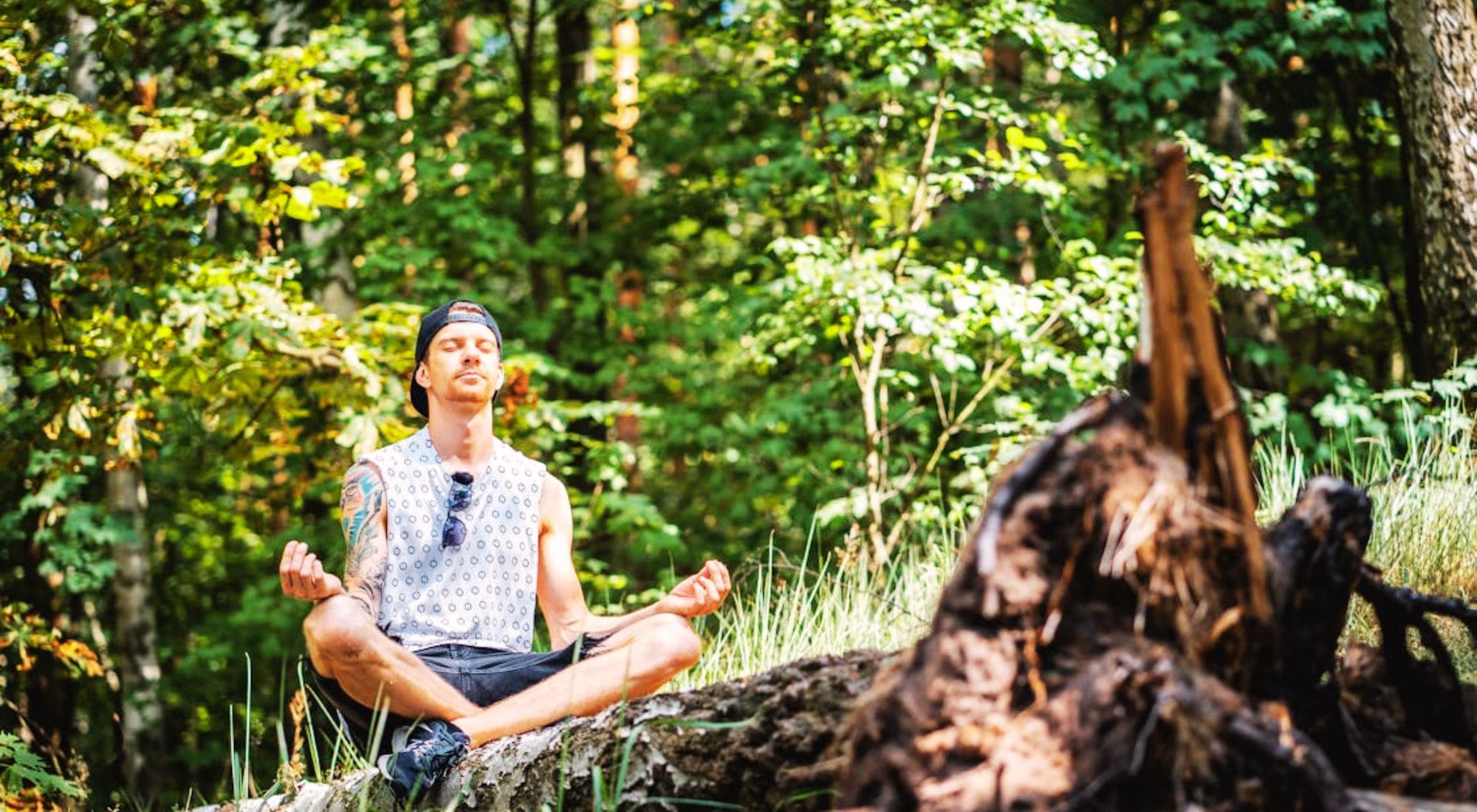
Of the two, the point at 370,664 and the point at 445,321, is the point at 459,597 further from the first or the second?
the point at 445,321

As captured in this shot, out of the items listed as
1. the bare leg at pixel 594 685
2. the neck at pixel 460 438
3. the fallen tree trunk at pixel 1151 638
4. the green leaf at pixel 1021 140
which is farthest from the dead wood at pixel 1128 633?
the green leaf at pixel 1021 140

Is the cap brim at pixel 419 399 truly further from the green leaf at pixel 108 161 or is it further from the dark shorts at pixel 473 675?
the green leaf at pixel 108 161

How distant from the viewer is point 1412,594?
77.6 inches

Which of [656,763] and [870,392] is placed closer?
[656,763]

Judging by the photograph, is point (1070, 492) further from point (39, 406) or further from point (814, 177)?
point (814, 177)

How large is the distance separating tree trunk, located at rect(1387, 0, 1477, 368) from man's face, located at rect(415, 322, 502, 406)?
13.1 feet

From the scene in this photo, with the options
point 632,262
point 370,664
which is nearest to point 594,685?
point 370,664

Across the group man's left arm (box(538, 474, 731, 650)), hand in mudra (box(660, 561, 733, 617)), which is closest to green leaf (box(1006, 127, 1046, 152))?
man's left arm (box(538, 474, 731, 650))

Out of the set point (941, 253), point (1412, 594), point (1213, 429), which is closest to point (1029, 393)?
point (941, 253)

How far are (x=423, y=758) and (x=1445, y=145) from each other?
185 inches

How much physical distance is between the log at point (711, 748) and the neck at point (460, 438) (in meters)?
1.31

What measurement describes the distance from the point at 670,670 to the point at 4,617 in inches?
171

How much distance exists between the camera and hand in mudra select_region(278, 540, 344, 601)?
2.58 meters

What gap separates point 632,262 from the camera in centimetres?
891
